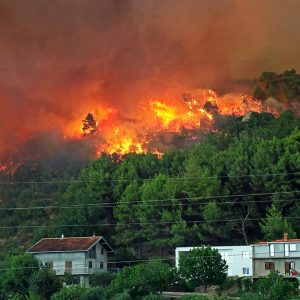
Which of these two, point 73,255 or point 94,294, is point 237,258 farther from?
point 94,294

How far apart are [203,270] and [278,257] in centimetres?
916

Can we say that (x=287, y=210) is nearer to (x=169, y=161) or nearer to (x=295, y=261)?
(x=295, y=261)

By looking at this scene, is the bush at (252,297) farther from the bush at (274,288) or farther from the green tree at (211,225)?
the green tree at (211,225)

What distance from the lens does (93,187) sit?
77.6 metres

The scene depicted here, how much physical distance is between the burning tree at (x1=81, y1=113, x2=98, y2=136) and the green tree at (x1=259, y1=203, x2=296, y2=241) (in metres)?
51.7

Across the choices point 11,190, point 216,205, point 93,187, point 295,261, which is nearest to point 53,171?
point 11,190

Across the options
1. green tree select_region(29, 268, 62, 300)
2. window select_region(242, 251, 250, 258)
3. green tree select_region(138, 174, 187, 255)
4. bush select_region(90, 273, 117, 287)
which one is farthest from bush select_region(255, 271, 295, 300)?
green tree select_region(29, 268, 62, 300)

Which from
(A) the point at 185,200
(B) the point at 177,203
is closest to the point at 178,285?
(B) the point at 177,203

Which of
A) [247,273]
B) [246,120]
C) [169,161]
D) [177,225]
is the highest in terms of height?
[246,120]

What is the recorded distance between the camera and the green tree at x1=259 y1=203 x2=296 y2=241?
62562mm

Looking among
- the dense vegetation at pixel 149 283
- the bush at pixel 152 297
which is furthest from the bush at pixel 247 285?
the bush at pixel 152 297

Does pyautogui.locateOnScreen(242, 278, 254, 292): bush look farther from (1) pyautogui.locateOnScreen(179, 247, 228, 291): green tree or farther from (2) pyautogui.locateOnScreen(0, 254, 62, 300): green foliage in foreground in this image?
(2) pyautogui.locateOnScreen(0, 254, 62, 300): green foliage in foreground

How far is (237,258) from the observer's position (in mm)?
61812

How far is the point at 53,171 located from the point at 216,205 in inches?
1632
